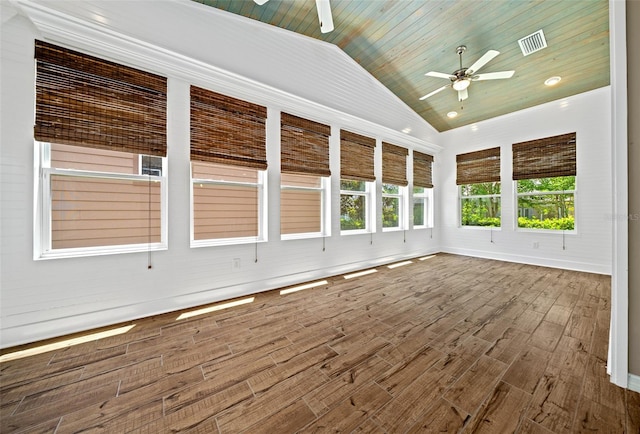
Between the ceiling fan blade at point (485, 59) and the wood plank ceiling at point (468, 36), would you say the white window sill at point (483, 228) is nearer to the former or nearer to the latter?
the wood plank ceiling at point (468, 36)

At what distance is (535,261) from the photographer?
4824mm

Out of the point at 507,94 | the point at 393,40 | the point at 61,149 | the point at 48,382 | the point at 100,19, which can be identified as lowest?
the point at 48,382

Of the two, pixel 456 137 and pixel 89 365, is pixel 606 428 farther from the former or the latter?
pixel 456 137

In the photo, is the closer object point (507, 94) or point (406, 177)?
point (507, 94)

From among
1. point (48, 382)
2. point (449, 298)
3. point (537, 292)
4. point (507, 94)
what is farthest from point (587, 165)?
point (48, 382)

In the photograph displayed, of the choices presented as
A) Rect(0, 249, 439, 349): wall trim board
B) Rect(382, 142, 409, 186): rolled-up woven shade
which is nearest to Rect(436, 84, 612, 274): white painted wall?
Rect(382, 142, 409, 186): rolled-up woven shade

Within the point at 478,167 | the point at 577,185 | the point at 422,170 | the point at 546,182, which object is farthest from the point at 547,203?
the point at 422,170

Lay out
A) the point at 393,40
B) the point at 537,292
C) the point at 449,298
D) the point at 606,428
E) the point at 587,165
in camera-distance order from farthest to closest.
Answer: the point at 587,165 → the point at 393,40 → the point at 537,292 → the point at 449,298 → the point at 606,428

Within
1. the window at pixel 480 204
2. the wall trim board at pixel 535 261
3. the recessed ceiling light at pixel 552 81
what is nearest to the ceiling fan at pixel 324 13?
the recessed ceiling light at pixel 552 81

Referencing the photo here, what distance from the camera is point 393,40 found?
3.68m

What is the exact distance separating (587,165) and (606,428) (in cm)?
492

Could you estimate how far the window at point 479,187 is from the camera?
5.38 m

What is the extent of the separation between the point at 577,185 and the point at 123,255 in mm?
7013

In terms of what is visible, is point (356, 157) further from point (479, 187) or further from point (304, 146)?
point (479, 187)
